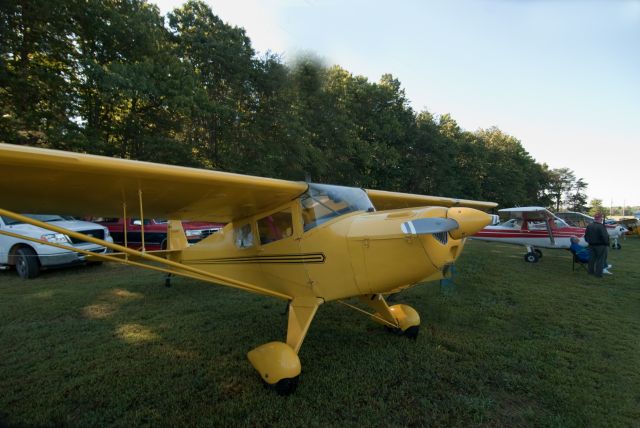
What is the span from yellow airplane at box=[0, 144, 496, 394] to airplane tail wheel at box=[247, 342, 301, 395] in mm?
10

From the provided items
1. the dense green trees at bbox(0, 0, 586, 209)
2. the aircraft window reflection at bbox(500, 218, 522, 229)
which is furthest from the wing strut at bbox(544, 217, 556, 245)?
the dense green trees at bbox(0, 0, 586, 209)

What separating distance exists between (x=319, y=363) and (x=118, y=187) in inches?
108

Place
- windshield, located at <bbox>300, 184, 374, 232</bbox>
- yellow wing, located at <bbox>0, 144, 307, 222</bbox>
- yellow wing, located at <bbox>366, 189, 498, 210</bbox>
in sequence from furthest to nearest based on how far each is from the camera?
yellow wing, located at <bbox>366, 189, 498, 210</bbox> → windshield, located at <bbox>300, 184, 374, 232</bbox> → yellow wing, located at <bbox>0, 144, 307, 222</bbox>

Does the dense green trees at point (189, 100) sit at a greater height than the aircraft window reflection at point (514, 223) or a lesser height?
greater

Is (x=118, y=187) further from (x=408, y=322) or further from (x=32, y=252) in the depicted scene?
(x=32, y=252)

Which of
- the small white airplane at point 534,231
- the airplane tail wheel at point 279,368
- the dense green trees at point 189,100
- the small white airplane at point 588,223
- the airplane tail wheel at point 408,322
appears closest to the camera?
the airplane tail wheel at point 279,368

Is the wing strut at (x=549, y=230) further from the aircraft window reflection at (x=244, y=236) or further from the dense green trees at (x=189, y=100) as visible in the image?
the aircraft window reflection at (x=244, y=236)

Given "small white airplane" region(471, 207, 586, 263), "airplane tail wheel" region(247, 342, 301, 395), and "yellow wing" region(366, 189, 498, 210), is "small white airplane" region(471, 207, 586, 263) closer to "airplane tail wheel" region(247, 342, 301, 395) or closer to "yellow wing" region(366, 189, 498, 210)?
"yellow wing" region(366, 189, 498, 210)

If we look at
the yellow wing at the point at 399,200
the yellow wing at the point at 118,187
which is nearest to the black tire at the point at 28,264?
the yellow wing at the point at 118,187

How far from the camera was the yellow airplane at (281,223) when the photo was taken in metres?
2.70

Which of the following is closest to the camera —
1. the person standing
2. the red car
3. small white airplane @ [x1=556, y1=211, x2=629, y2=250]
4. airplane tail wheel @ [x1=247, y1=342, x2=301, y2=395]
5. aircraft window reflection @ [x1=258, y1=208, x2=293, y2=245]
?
airplane tail wheel @ [x1=247, y1=342, x2=301, y2=395]

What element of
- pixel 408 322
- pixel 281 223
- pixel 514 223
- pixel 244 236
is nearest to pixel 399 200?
pixel 408 322

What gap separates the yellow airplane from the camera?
106 inches

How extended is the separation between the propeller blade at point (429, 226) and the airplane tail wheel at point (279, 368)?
163cm
